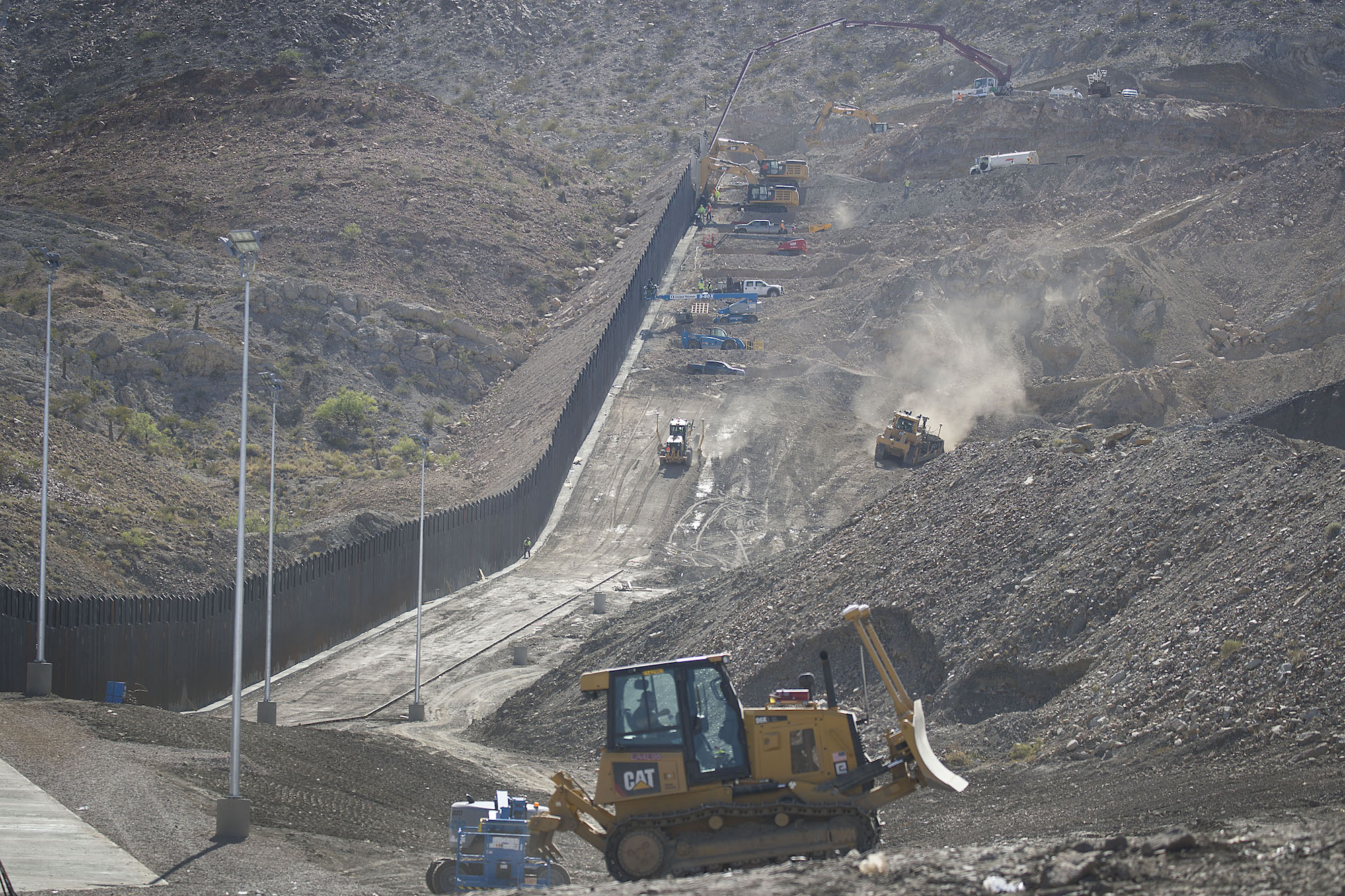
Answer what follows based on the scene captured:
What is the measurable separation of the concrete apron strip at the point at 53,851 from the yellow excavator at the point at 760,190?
5882 centimetres

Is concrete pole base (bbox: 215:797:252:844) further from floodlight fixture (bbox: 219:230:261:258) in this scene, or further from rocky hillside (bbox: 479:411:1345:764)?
rocky hillside (bbox: 479:411:1345:764)

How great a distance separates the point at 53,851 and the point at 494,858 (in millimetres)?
A: 5541

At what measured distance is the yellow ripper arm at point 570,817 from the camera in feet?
42.5

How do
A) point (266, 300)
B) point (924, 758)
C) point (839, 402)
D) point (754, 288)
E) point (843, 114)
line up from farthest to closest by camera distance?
point (843, 114) → point (754, 288) → point (266, 300) → point (839, 402) → point (924, 758)

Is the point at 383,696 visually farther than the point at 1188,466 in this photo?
Yes

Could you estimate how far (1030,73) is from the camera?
82.4m

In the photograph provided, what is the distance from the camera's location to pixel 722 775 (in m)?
12.7

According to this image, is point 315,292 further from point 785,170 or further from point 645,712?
point 645,712

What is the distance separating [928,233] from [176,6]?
62537 millimetres

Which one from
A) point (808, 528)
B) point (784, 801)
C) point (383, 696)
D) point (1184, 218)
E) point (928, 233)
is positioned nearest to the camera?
point (784, 801)

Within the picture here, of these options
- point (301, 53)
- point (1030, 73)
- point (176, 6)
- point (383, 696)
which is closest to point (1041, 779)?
point (383, 696)

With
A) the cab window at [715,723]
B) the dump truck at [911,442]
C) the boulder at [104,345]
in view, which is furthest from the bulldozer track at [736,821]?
the boulder at [104,345]

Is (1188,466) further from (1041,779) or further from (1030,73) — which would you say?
(1030,73)

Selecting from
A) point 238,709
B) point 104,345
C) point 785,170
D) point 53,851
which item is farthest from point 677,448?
point 53,851
